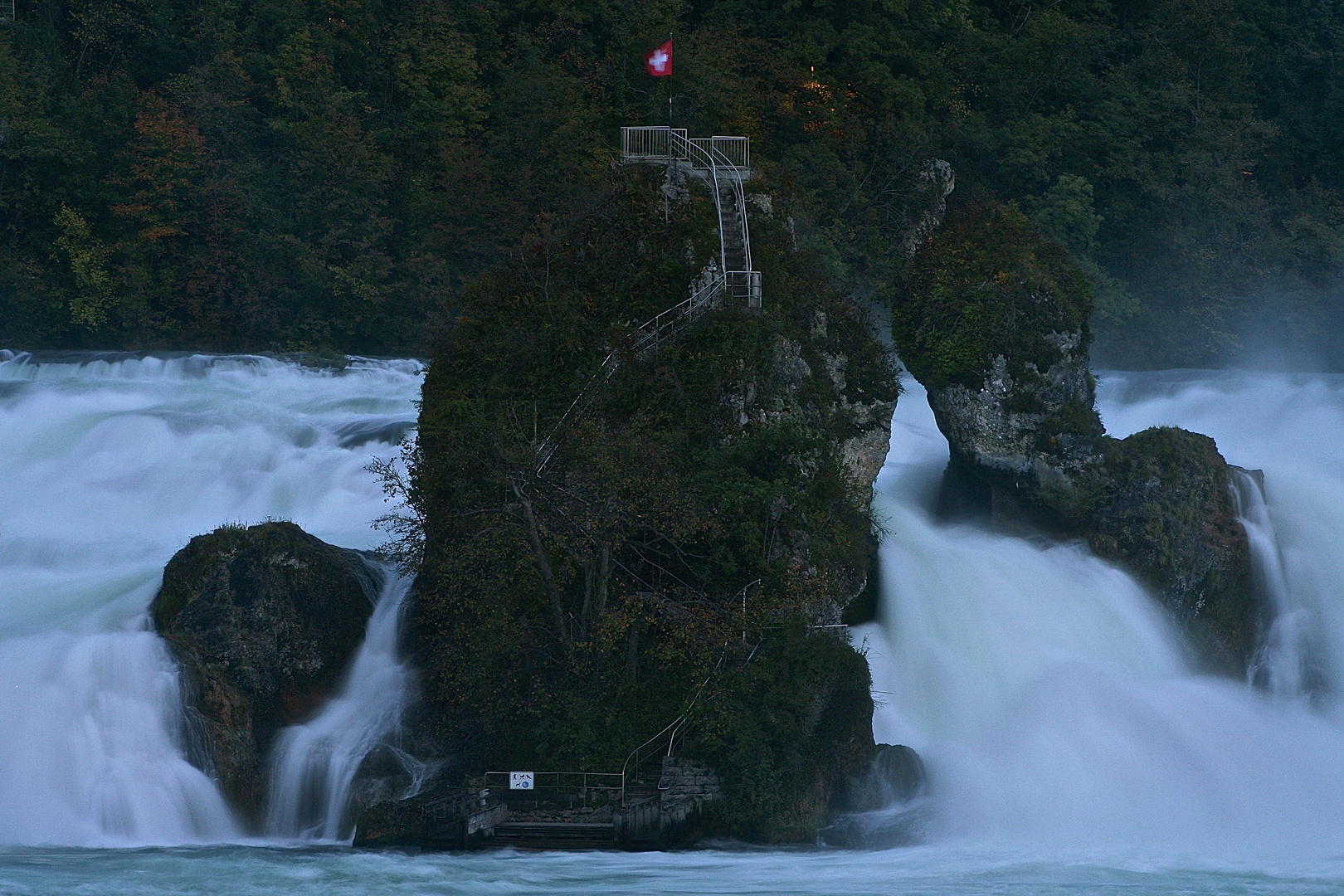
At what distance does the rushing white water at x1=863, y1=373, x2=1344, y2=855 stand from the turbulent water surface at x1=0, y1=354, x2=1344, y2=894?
2.6 inches

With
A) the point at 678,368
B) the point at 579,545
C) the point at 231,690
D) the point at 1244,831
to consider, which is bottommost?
the point at 1244,831

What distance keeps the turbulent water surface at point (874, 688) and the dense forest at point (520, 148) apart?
10.6 metres

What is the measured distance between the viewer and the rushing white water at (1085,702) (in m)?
30.7

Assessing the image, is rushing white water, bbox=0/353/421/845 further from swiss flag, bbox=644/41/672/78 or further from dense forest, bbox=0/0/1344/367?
swiss flag, bbox=644/41/672/78

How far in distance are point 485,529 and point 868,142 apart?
113ft

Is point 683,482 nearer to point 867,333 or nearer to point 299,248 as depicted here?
point 867,333

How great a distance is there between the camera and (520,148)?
5881cm

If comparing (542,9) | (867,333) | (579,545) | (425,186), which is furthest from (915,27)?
(579,545)

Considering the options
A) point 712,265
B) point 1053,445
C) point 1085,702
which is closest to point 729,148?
point 712,265

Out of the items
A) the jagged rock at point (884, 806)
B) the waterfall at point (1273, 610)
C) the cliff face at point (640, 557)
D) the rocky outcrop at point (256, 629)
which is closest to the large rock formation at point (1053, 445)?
the waterfall at point (1273, 610)

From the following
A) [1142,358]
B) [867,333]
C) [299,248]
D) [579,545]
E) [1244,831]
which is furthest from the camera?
[1142,358]

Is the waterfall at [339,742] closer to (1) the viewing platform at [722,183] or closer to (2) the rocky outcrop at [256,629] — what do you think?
(2) the rocky outcrop at [256,629]

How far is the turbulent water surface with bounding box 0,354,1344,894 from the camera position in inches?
1053

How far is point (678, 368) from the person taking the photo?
102 ft
